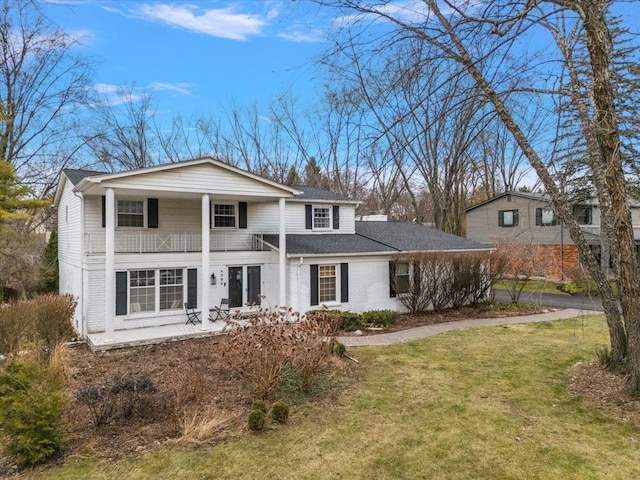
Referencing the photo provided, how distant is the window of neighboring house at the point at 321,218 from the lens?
17.8m

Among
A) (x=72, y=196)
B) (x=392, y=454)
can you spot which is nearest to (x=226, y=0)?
(x=392, y=454)

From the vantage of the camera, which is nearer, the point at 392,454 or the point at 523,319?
the point at 392,454

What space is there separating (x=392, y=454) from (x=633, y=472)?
2837mm

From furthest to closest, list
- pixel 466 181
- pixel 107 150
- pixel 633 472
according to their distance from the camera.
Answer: pixel 466 181
pixel 107 150
pixel 633 472

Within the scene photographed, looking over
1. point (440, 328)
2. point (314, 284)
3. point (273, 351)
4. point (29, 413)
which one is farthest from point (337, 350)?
point (29, 413)

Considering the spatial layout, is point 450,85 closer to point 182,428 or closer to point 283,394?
point 283,394

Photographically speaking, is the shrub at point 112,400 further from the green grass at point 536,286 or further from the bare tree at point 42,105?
the bare tree at point 42,105

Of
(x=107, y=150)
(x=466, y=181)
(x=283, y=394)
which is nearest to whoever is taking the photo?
(x=283, y=394)

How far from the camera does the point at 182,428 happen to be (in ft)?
19.4

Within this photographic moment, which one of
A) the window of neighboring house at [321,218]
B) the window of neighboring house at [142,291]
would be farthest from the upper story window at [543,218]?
the window of neighboring house at [142,291]

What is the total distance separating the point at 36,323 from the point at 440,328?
1180 centimetres

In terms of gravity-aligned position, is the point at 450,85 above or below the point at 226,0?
below

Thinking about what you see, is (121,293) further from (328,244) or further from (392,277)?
(392,277)

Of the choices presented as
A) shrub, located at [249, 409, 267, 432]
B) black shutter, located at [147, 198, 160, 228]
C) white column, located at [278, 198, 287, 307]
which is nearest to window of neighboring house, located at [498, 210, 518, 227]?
white column, located at [278, 198, 287, 307]
